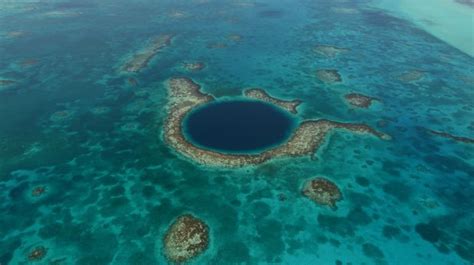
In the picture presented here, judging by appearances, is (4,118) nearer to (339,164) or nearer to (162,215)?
(162,215)

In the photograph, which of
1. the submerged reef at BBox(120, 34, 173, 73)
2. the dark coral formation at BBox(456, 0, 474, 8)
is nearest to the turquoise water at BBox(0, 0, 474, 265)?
the submerged reef at BBox(120, 34, 173, 73)

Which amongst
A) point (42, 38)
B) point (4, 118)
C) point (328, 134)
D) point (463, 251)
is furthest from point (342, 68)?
point (42, 38)

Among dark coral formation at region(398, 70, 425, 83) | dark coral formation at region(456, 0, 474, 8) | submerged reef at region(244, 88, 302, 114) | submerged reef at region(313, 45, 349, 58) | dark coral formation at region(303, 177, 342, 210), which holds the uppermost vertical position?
dark coral formation at region(456, 0, 474, 8)

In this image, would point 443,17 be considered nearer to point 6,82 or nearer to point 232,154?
point 232,154

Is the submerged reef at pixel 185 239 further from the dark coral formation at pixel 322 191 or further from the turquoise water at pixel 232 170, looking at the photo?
the dark coral formation at pixel 322 191

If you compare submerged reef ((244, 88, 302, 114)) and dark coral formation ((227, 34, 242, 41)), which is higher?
dark coral formation ((227, 34, 242, 41))

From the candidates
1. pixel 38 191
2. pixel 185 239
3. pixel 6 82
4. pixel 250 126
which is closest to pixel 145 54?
pixel 6 82

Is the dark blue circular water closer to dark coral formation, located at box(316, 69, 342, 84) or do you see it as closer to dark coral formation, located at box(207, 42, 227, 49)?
dark coral formation, located at box(316, 69, 342, 84)
